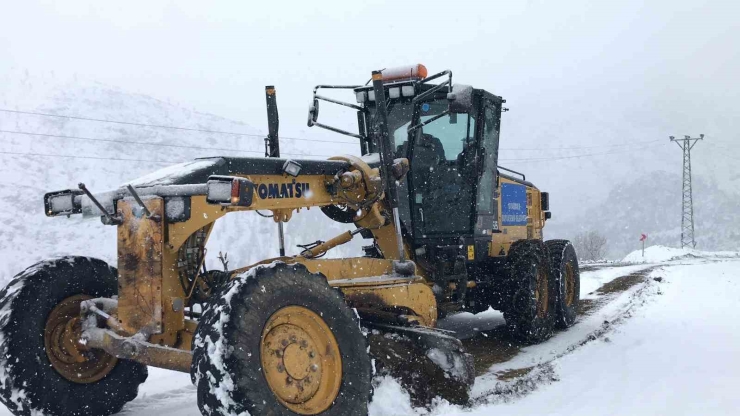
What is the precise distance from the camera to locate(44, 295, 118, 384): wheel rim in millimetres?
3998

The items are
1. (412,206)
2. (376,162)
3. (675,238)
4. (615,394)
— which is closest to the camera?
(615,394)

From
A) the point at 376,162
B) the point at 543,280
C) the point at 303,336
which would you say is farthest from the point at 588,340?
the point at 303,336

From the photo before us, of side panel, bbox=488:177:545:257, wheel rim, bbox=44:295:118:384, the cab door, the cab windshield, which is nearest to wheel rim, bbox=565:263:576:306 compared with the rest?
side panel, bbox=488:177:545:257

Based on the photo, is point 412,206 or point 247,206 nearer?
point 247,206

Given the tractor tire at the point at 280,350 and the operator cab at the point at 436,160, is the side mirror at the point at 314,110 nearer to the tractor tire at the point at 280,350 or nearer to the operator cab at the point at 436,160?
the operator cab at the point at 436,160

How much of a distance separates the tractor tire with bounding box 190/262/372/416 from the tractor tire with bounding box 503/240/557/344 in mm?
3639

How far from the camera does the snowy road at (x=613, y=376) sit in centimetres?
429

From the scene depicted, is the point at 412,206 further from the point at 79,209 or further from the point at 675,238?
the point at 675,238

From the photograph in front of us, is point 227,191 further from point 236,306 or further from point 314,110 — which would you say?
point 314,110

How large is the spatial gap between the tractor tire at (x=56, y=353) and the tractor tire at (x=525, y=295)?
4.21m

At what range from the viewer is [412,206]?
6.60 metres

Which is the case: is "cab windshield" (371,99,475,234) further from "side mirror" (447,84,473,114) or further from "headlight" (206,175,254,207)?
"headlight" (206,175,254,207)

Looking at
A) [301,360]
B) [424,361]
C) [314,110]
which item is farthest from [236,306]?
[314,110]

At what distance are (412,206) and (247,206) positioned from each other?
3.07 metres
